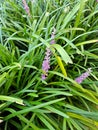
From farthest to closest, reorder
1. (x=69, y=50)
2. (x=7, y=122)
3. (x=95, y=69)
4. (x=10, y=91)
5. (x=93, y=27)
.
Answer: (x=93, y=27), (x=95, y=69), (x=69, y=50), (x=10, y=91), (x=7, y=122)

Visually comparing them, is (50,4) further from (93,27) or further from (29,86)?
(29,86)

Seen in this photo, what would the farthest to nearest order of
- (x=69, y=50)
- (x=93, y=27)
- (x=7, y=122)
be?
1. (x=93, y=27)
2. (x=69, y=50)
3. (x=7, y=122)

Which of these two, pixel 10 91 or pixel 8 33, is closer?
pixel 10 91

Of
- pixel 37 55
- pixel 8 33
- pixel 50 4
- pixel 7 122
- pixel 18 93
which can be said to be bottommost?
pixel 7 122

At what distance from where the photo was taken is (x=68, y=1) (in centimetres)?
225

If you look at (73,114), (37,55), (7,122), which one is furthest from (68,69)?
(7,122)

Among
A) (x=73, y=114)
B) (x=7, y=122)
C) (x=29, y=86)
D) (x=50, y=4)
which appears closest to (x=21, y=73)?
(x=29, y=86)

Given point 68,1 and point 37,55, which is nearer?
point 37,55

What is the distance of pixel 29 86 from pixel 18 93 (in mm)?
79

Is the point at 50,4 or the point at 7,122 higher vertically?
the point at 50,4

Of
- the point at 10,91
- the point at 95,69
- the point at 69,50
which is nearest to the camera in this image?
→ the point at 10,91

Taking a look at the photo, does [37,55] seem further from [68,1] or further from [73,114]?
[68,1]

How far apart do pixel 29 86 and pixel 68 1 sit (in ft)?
3.38

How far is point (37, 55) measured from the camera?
67.4 inches
